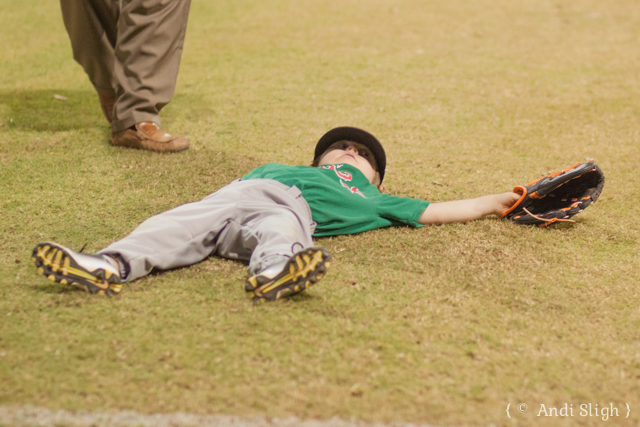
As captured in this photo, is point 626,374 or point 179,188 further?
point 179,188

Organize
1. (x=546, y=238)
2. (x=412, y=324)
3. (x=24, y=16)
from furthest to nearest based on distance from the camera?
(x=24, y=16) → (x=546, y=238) → (x=412, y=324)

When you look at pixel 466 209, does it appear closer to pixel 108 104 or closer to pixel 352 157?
pixel 352 157

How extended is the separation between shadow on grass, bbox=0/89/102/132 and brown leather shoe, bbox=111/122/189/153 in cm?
47

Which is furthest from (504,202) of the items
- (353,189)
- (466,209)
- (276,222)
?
(276,222)

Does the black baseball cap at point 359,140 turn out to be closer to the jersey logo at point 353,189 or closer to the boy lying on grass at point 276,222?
the boy lying on grass at point 276,222

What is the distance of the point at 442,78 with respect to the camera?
441 cm

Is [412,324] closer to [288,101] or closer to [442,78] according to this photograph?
[288,101]

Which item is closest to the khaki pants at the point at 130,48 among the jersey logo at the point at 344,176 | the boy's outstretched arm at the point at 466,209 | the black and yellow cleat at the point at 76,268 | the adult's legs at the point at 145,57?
the adult's legs at the point at 145,57

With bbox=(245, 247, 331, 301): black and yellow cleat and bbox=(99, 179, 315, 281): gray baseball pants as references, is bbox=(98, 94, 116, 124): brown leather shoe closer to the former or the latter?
bbox=(99, 179, 315, 281): gray baseball pants

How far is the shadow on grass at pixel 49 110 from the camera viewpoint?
130 inches

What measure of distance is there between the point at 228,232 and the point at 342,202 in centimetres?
48

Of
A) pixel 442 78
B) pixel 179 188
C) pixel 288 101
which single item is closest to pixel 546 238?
pixel 179 188

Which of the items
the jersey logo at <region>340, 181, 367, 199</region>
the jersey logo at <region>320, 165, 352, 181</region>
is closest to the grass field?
the jersey logo at <region>340, 181, 367, 199</region>

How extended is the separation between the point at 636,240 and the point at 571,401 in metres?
1.13
